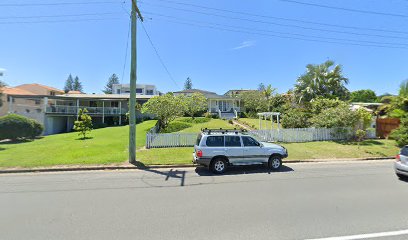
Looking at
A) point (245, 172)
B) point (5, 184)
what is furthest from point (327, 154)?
point (5, 184)

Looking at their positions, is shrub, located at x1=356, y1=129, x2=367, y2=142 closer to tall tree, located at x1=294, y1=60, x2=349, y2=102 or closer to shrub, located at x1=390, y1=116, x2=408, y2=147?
shrub, located at x1=390, y1=116, x2=408, y2=147

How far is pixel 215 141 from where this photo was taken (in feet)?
33.0

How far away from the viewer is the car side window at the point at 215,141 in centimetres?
998

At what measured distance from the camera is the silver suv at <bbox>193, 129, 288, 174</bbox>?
386 inches

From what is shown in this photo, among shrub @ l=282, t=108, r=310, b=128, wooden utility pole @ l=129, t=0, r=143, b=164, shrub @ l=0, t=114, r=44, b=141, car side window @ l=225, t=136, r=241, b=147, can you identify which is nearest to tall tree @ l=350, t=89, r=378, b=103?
shrub @ l=282, t=108, r=310, b=128

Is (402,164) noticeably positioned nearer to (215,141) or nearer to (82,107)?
(215,141)

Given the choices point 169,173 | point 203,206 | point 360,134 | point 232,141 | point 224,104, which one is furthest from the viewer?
point 224,104

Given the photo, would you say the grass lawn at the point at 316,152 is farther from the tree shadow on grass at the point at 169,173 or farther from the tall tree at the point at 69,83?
the tall tree at the point at 69,83

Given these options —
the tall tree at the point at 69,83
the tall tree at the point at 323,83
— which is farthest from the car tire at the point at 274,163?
the tall tree at the point at 69,83

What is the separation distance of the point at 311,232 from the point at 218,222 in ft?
5.71

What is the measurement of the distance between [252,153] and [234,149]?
850mm

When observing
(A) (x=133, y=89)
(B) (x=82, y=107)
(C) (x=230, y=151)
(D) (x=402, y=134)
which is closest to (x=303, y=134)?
(D) (x=402, y=134)

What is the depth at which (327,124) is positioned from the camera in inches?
743

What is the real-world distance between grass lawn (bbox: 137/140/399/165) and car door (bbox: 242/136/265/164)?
10.1ft
